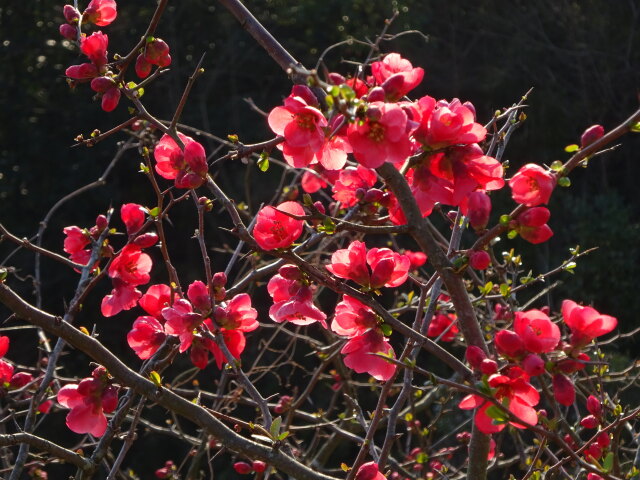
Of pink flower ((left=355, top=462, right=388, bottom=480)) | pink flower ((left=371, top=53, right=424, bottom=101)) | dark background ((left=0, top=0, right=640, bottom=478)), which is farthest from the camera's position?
dark background ((left=0, top=0, right=640, bottom=478))

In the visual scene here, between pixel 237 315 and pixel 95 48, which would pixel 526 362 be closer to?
pixel 237 315

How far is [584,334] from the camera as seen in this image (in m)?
0.86

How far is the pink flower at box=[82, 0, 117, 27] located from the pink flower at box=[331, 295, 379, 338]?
26.8 inches

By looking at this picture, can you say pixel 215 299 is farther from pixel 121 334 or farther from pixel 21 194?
pixel 21 194

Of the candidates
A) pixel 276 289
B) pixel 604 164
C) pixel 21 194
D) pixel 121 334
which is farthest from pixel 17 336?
pixel 276 289

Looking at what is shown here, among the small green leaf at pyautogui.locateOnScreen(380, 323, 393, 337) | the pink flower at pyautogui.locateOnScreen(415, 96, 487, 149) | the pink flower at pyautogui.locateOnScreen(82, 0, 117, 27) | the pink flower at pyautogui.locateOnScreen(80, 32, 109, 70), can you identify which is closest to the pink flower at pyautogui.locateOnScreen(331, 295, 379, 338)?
the small green leaf at pyautogui.locateOnScreen(380, 323, 393, 337)

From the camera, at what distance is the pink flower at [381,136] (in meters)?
0.79

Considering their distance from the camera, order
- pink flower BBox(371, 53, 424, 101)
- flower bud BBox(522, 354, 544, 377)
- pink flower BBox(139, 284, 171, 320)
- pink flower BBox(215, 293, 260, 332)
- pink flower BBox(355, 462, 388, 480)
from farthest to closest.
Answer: pink flower BBox(139, 284, 171, 320), pink flower BBox(215, 293, 260, 332), pink flower BBox(355, 462, 388, 480), pink flower BBox(371, 53, 424, 101), flower bud BBox(522, 354, 544, 377)

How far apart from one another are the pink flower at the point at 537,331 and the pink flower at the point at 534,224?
0.29ft

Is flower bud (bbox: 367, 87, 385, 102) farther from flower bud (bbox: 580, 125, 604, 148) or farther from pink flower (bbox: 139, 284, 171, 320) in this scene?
pink flower (bbox: 139, 284, 171, 320)

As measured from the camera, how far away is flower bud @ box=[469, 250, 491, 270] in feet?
2.87

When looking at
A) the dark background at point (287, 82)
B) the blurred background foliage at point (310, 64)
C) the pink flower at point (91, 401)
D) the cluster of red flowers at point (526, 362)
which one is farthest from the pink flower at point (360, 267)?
the blurred background foliage at point (310, 64)

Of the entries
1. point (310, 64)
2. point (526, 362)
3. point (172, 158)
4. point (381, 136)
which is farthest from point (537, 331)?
point (310, 64)

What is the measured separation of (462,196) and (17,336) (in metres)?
4.79
